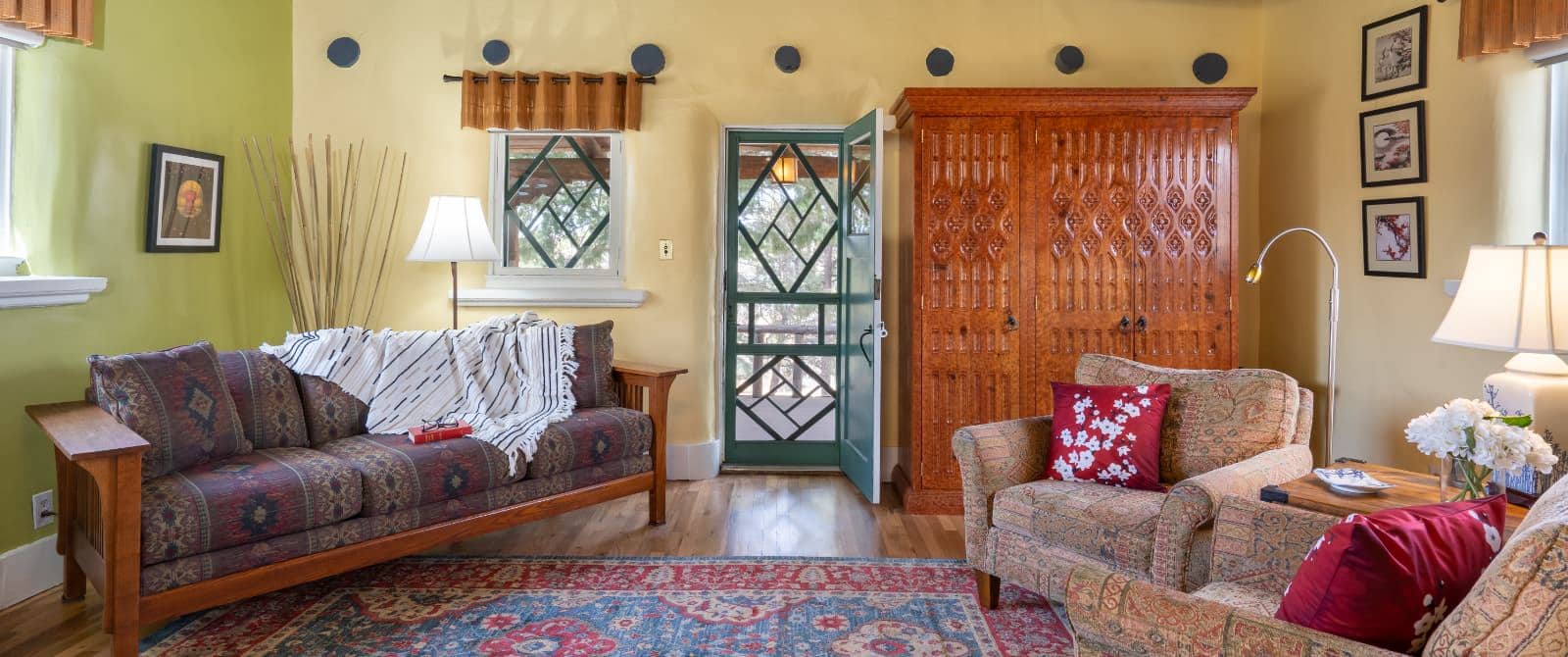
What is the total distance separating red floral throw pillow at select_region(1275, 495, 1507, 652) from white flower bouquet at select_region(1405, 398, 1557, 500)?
2.27 feet

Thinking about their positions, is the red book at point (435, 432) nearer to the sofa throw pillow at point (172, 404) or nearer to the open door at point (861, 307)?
the sofa throw pillow at point (172, 404)

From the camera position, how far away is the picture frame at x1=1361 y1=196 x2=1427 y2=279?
3500 millimetres

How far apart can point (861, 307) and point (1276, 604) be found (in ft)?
8.28

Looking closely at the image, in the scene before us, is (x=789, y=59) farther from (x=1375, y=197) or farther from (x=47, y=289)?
(x=47, y=289)

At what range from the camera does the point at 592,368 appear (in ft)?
13.0

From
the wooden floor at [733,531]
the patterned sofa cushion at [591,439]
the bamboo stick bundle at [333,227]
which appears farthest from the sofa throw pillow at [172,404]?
the bamboo stick bundle at [333,227]

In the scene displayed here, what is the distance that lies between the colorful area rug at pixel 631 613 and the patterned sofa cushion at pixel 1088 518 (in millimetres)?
304

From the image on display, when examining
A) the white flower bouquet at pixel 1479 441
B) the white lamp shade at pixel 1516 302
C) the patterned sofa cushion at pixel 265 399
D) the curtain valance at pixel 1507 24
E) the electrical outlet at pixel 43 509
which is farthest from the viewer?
the patterned sofa cushion at pixel 265 399

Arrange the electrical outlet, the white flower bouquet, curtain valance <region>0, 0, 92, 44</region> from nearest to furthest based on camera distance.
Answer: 1. the white flower bouquet
2. curtain valance <region>0, 0, 92, 44</region>
3. the electrical outlet

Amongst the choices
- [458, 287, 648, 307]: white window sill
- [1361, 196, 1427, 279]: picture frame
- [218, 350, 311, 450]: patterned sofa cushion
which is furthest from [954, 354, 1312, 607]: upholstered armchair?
[218, 350, 311, 450]: patterned sofa cushion

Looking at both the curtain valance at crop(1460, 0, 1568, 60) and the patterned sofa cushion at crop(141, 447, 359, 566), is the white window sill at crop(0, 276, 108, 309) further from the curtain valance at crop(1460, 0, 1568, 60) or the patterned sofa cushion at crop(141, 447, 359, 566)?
the curtain valance at crop(1460, 0, 1568, 60)

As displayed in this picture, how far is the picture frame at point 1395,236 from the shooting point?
3500 mm

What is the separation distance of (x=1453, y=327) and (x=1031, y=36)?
2696 millimetres

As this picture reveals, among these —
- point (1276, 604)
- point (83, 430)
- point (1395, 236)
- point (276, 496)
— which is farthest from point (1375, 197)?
point (83, 430)
